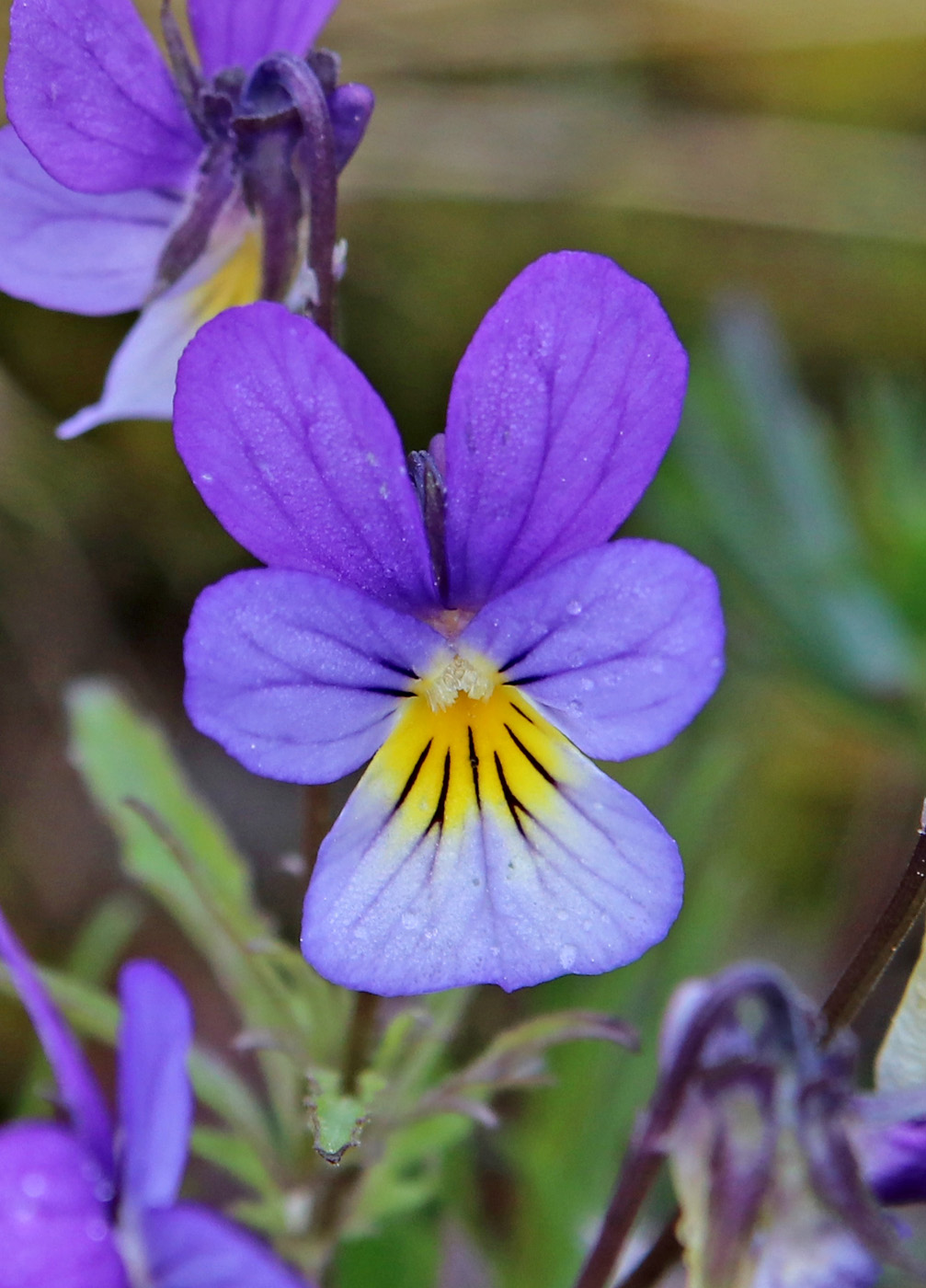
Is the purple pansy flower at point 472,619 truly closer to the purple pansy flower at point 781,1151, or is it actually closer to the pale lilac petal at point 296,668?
the pale lilac petal at point 296,668

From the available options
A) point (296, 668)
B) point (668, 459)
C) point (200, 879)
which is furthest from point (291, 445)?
point (668, 459)

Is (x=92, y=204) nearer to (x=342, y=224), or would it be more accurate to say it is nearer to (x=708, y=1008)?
(x=708, y=1008)

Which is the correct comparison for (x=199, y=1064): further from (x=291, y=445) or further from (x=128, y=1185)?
(x=291, y=445)

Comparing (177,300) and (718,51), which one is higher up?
(718,51)

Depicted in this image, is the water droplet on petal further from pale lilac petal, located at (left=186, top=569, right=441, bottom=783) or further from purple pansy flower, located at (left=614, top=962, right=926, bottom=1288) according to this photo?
purple pansy flower, located at (left=614, top=962, right=926, bottom=1288)

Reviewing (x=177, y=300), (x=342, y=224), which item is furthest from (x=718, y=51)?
(x=177, y=300)

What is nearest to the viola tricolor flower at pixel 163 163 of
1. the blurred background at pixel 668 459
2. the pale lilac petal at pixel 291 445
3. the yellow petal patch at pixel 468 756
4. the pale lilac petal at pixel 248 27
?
the pale lilac petal at pixel 248 27

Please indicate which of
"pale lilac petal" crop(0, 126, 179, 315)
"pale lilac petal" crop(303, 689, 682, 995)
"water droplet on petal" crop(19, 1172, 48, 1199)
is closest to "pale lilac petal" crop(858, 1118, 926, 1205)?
"pale lilac petal" crop(303, 689, 682, 995)
